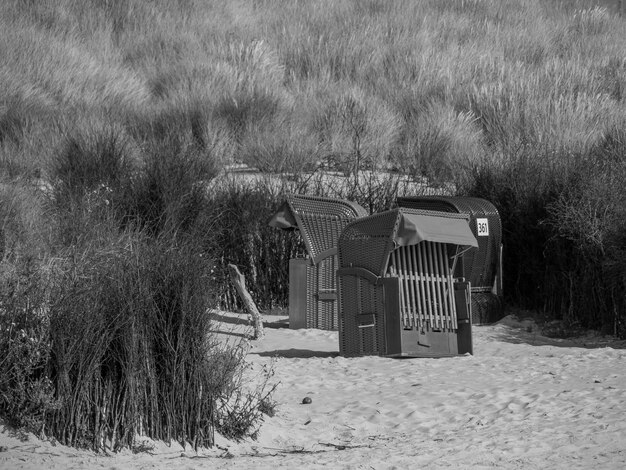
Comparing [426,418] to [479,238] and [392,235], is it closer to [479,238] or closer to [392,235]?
[392,235]

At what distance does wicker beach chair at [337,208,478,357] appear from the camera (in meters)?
8.16

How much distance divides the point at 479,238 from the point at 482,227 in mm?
106

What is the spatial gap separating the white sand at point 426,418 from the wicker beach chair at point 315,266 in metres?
1.20

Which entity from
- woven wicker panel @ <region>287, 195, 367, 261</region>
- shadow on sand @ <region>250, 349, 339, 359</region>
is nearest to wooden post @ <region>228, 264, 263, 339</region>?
shadow on sand @ <region>250, 349, 339, 359</region>

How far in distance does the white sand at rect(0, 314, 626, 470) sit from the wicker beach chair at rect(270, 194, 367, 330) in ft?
3.93

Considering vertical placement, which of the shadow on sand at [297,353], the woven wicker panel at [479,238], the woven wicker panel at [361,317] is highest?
the woven wicker panel at [479,238]

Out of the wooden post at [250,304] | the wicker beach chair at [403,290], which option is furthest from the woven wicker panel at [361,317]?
the wooden post at [250,304]

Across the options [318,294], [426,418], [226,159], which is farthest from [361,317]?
[226,159]

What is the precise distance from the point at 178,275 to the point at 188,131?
1134 cm

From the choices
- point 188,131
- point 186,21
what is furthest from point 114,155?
point 186,21

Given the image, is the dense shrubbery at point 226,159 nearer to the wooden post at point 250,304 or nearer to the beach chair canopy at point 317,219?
the wooden post at point 250,304

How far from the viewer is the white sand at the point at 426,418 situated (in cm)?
543

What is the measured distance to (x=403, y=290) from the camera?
836cm

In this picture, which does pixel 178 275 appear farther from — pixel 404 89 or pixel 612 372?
pixel 404 89
